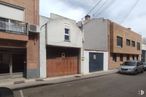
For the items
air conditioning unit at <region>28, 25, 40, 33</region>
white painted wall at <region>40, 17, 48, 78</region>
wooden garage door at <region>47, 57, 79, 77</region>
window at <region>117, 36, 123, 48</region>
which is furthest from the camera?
window at <region>117, 36, 123, 48</region>

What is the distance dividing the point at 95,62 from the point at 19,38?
13.2 m

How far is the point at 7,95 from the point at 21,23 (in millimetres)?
12998

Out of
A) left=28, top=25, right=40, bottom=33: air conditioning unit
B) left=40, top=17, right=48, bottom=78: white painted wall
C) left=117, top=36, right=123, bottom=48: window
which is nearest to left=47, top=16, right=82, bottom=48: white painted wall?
left=40, top=17, right=48, bottom=78: white painted wall

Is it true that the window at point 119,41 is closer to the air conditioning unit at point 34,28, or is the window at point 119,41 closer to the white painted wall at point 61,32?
the white painted wall at point 61,32

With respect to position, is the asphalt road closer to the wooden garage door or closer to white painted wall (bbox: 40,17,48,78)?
white painted wall (bbox: 40,17,48,78)

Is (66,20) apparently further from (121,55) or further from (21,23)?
(121,55)

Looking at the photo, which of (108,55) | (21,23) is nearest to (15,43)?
(21,23)

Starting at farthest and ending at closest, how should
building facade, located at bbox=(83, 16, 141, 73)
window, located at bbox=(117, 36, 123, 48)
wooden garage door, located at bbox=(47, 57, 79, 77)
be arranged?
window, located at bbox=(117, 36, 123, 48), building facade, located at bbox=(83, 16, 141, 73), wooden garage door, located at bbox=(47, 57, 79, 77)

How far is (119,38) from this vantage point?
3916cm

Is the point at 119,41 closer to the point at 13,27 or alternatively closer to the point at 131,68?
the point at 131,68

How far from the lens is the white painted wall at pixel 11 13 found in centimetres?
1798

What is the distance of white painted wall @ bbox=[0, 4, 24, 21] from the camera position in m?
18.0

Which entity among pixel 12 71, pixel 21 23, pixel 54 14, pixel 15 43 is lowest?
pixel 12 71

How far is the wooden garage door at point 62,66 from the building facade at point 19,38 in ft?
6.97
